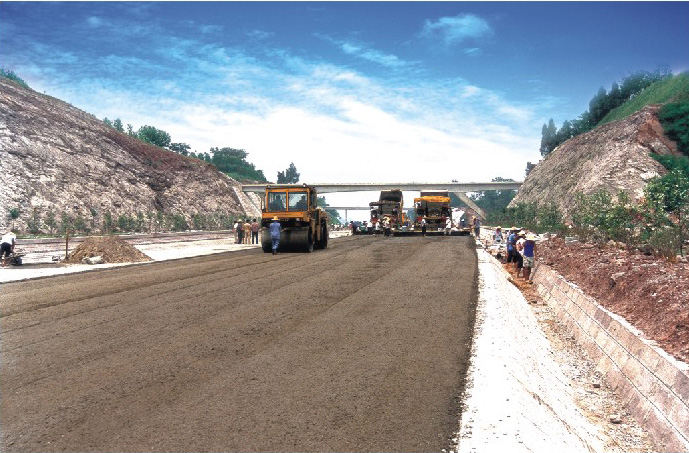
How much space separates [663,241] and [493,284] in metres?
4.62

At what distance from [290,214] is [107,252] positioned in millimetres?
7791

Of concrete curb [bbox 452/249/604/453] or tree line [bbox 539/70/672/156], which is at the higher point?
tree line [bbox 539/70/672/156]

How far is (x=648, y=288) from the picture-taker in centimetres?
958

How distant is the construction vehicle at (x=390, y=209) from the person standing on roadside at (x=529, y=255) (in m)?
31.8

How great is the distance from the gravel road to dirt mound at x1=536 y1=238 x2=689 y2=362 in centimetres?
255

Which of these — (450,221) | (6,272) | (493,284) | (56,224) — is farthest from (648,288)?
(56,224)

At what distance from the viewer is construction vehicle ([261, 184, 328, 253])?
24.8m

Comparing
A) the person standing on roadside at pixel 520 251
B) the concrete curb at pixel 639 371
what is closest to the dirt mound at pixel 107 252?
the person standing on roadside at pixel 520 251

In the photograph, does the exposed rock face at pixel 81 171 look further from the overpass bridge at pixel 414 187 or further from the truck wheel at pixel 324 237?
the truck wheel at pixel 324 237

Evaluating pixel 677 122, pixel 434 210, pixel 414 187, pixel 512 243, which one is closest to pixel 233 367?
pixel 512 243

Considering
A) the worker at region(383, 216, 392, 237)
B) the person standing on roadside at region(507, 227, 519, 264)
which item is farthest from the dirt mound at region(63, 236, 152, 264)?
the worker at region(383, 216, 392, 237)

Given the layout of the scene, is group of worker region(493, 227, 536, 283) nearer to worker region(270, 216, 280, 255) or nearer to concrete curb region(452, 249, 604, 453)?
concrete curb region(452, 249, 604, 453)

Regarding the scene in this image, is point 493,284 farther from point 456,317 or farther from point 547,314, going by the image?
point 456,317

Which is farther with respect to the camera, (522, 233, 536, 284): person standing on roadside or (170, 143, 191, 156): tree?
(170, 143, 191, 156): tree
